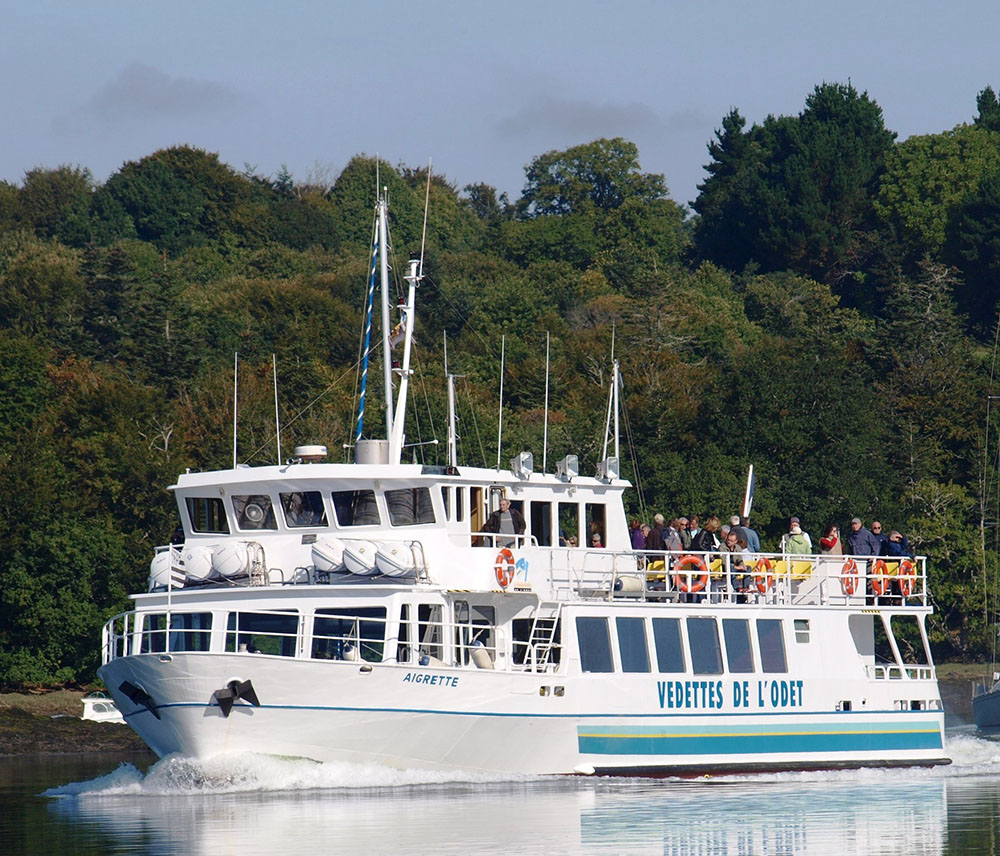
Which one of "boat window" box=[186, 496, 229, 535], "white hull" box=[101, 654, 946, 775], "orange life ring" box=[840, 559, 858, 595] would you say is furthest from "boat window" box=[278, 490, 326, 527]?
"orange life ring" box=[840, 559, 858, 595]

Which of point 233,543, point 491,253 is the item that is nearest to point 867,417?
point 233,543

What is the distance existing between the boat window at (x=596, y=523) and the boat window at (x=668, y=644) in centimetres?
233

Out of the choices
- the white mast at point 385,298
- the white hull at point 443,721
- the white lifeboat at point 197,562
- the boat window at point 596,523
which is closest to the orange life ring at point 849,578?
the white hull at point 443,721

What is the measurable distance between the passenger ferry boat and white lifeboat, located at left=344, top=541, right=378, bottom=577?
4 centimetres

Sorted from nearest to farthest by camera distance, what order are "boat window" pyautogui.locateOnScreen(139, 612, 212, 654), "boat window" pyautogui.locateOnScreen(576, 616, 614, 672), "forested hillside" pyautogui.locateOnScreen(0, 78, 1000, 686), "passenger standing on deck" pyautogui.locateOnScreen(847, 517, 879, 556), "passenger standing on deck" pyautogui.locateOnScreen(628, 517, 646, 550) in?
"boat window" pyautogui.locateOnScreen(139, 612, 212, 654) → "boat window" pyautogui.locateOnScreen(576, 616, 614, 672) → "passenger standing on deck" pyautogui.locateOnScreen(628, 517, 646, 550) → "passenger standing on deck" pyautogui.locateOnScreen(847, 517, 879, 556) → "forested hillside" pyautogui.locateOnScreen(0, 78, 1000, 686)

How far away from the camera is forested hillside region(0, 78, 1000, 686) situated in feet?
201

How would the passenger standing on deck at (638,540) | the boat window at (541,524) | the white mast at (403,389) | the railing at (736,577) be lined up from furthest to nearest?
the passenger standing on deck at (638,540)
the boat window at (541,524)
the railing at (736,577)
the white mast at (403,389)

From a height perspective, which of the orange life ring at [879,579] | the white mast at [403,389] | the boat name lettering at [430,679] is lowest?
the boat name lettering at [430,679]

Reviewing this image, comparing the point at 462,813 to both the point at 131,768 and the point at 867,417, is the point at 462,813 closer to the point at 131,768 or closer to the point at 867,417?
the point at 131,768

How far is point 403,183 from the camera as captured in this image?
134m

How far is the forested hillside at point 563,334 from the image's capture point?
6134cm

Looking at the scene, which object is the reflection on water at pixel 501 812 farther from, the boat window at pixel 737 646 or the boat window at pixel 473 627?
the boat window at pixel 473 627

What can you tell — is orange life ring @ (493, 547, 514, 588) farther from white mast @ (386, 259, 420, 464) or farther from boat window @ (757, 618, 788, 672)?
boat window @ (757, 618, 788, 672)

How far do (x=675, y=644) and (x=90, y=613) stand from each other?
2547cm
